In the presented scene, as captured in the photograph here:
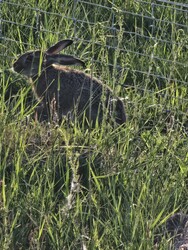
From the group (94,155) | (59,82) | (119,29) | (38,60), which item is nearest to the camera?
(94,155)

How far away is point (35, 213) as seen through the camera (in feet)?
12.9

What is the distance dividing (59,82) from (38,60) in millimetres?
272

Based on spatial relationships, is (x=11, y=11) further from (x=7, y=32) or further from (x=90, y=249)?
(x=90, y=249)

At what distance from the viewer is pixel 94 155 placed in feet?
14.6

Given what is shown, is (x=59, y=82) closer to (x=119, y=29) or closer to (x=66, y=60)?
(x=66, y=60)

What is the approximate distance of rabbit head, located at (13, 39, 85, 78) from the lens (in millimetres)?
5215

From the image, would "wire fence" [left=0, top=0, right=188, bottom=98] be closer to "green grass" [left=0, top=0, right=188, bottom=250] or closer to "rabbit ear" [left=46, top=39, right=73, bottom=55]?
"green grass" [left=0, top=0, right=188, bottom=250]

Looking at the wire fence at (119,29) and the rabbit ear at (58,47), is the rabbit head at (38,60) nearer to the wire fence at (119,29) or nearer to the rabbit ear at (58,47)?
the rabbit ear at (58,47)

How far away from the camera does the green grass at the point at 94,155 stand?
376cm

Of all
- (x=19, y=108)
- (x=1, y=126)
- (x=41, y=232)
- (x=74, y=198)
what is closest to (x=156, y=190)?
(x=74, y=198)

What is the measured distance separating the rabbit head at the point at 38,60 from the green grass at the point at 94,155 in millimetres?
108

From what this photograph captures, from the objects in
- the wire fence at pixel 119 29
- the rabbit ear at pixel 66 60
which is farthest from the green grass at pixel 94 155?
the rabbit ear at pixel 66 60

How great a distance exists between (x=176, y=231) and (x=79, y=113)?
154 centimetres

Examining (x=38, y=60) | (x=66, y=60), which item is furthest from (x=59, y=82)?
(x=38, y=60)
